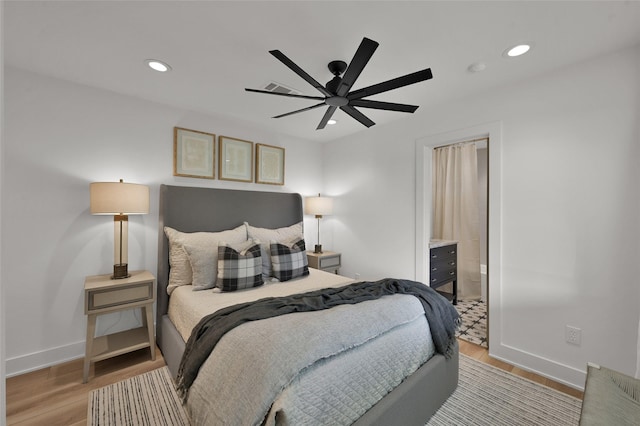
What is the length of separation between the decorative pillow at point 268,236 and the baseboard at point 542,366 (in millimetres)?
2240

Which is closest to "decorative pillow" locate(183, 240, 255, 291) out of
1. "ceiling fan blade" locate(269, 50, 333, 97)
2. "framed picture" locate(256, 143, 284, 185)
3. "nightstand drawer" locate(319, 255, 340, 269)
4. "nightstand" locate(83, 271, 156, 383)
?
"nightstand" locate(83, 271, 156, 383)

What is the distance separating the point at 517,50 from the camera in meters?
1.99

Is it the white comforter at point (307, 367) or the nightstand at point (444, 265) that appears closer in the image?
the white comforter at point (307, 367)

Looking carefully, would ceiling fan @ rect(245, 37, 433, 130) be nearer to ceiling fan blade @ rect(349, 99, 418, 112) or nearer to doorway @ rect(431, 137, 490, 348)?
ceiling fan blade @ rect(349, 99, 418, 112)

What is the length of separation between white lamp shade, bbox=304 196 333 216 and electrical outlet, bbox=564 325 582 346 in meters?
2.76

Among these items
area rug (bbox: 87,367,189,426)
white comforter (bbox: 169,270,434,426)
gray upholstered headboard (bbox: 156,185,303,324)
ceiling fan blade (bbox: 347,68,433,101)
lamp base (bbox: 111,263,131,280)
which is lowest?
area rug (bbox: 87,367,189,426)

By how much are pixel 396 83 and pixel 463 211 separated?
3.14m

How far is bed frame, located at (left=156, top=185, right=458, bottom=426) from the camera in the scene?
1.57 meters

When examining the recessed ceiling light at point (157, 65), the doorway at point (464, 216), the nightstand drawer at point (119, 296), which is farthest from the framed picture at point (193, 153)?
the doorway at point (464, 216)

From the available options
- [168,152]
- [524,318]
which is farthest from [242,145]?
[524,318]

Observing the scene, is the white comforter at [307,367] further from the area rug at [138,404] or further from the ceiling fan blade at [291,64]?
the ceiling fan blade at [291,64]

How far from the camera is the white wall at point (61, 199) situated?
7.45 ft

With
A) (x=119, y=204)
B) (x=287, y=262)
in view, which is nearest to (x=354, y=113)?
(x=287, y=262)

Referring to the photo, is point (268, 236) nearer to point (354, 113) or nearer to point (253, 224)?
point (253, 224)
